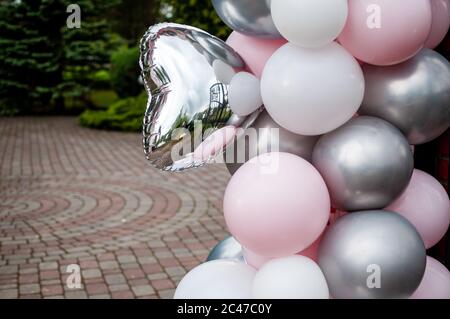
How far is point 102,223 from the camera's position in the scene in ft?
17.0

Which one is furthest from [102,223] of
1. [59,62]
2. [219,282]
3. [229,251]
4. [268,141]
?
[59,62]

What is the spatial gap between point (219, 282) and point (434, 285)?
74 cm

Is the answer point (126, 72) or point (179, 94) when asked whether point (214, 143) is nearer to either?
point (179, 94)

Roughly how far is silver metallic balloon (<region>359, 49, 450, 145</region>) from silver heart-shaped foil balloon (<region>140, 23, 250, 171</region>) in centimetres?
48

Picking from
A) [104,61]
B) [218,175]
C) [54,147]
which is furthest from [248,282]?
[104,61]

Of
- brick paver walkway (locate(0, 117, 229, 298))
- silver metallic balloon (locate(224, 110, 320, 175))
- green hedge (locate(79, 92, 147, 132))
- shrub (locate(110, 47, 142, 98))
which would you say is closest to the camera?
silver metallic balloon (locate(224, 110, 320, 175))

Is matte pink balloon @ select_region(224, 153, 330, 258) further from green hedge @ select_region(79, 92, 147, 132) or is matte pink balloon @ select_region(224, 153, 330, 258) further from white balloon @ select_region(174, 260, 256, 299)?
green hedge @ select_region(79, 92, 147, 132)

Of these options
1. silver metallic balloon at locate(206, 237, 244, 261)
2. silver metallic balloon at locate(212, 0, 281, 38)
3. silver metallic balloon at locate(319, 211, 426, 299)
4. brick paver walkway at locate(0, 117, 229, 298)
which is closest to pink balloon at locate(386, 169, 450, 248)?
silver metallic balloon at locate(319, 211, 426, 299)

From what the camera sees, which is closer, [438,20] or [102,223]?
[438,20]

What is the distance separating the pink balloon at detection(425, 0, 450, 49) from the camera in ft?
5.68

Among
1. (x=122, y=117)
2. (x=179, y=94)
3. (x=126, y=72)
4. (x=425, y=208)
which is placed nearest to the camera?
(x=179, y=94)

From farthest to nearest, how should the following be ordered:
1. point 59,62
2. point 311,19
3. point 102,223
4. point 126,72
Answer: point 59,62 → point 126,72 → point 102,223 → point 311,19

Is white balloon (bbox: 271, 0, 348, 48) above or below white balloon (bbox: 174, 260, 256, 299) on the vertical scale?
above

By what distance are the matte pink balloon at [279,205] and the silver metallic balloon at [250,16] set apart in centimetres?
41
